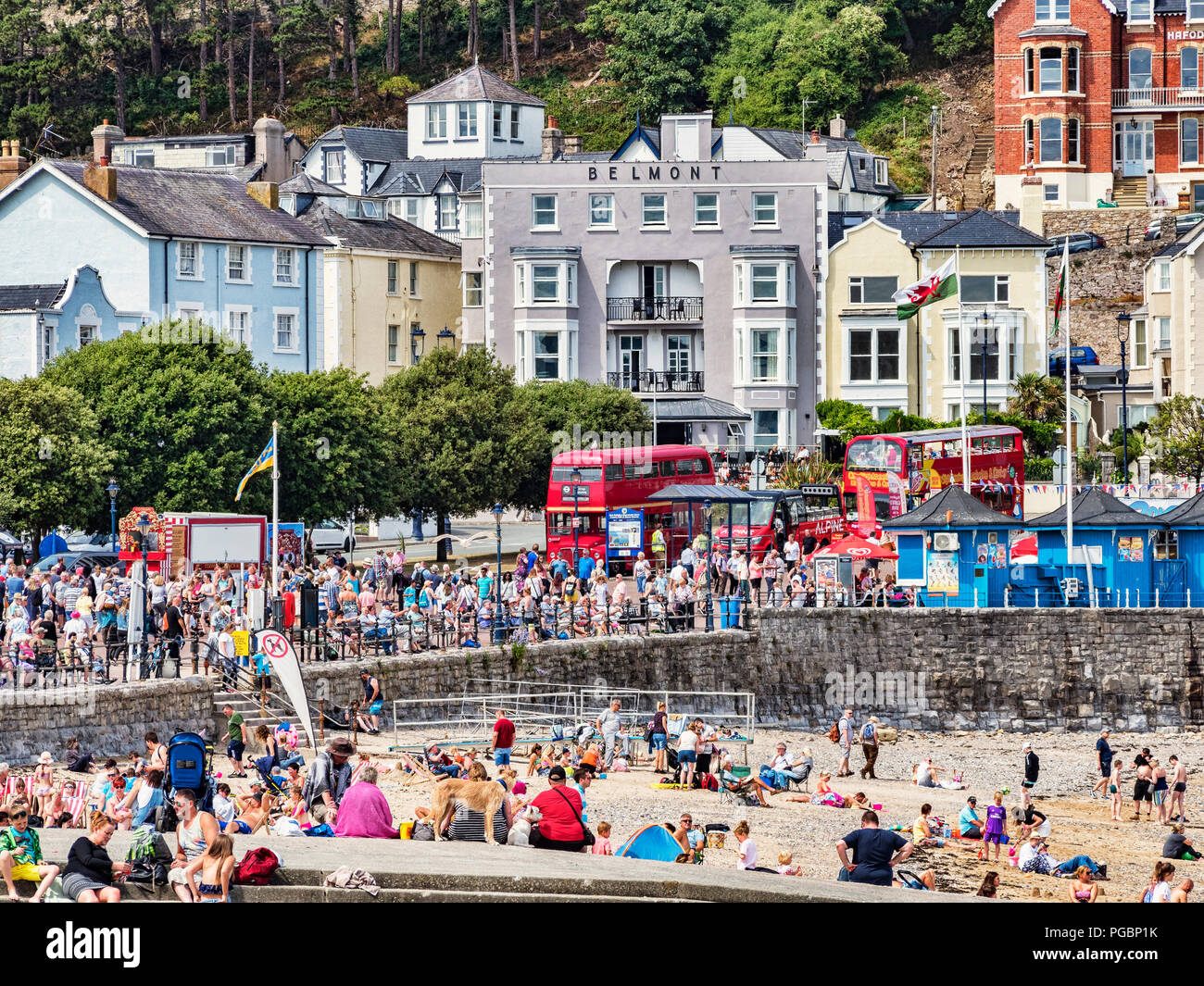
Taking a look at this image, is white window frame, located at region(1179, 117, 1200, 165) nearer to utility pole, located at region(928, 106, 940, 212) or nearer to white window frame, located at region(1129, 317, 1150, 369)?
utility pole, located at region(928, 106, 940, 212)

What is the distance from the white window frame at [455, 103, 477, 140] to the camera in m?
86.0

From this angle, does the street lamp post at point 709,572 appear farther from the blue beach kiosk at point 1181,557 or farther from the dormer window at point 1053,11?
the dormer window at point 1053,11

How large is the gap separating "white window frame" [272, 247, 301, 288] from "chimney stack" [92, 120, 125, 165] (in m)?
5.96

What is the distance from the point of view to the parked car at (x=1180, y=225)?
252 ft

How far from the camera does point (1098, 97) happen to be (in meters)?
87.9

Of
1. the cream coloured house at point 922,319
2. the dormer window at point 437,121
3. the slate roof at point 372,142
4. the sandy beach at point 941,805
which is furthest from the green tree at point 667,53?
the sandy beach at point 941,805

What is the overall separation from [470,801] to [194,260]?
4482 cm

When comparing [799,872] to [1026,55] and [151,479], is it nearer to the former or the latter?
[151,479]

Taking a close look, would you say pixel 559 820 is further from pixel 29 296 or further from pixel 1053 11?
pixel 1053 11

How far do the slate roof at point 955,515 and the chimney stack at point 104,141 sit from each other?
3114 centimetres

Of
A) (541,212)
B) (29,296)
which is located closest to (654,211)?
(541,212)

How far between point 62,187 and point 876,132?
1748 inches
